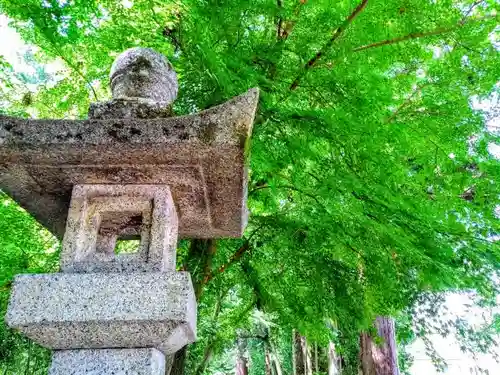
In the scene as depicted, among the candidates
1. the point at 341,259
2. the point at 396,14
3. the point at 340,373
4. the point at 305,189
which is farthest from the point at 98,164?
the point at 340,373

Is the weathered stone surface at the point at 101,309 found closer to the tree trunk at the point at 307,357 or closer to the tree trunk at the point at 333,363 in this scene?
the tree trunk at the point at 333,363

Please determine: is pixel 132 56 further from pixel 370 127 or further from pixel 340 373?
pixel 340 373

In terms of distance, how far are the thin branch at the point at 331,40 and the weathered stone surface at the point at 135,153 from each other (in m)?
→ 1.43

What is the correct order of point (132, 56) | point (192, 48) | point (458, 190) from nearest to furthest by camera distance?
point (132, 56)
point (192, 48)
point (458, 190)

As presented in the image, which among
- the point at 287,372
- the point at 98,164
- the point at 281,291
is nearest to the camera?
the point at 98,164

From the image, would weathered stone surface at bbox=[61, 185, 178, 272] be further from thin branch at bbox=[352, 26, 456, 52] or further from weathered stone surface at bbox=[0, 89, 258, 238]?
thin branch at bbox=[352, 26, 456, 52]

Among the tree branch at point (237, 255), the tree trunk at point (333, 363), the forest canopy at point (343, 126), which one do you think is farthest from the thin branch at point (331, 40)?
the tree trunk at point (333, 363)

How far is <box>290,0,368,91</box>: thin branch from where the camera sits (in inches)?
117

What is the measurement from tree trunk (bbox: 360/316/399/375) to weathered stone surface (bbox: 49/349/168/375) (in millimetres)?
5693

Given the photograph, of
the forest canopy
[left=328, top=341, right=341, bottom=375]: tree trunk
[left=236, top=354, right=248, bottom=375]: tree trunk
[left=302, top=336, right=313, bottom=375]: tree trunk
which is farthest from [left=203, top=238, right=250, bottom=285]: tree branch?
[left=236, top=354, right=248, bottom=375]: tree trunk

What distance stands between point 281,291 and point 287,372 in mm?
10580

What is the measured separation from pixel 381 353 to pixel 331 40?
5.65 meters

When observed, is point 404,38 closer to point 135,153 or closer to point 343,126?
point 343,126

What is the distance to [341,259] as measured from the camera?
439 centimetres
